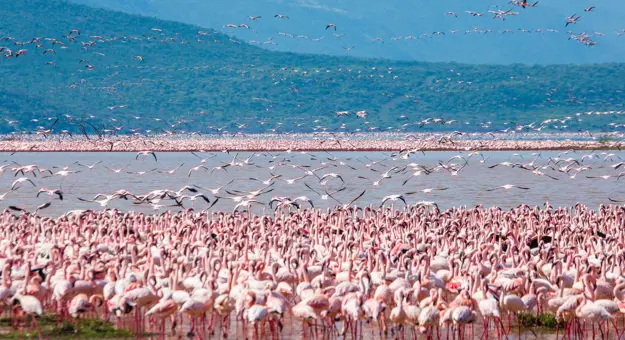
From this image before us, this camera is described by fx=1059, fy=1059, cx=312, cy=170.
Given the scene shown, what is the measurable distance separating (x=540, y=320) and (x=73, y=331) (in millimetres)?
6232

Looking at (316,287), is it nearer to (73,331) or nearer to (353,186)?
(73,331)

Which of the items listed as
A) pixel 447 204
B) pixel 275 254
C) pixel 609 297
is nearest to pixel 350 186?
pixel 447 204

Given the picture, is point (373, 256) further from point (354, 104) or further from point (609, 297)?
point (354, 104)

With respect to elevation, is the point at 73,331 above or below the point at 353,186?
below

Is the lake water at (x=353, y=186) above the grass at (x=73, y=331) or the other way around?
above

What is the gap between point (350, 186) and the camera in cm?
4456

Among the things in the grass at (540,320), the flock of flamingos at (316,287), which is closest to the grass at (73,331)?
the flock of flamingos at (316,287)

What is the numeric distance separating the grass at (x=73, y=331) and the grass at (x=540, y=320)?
5222mm

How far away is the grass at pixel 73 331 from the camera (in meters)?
13.6

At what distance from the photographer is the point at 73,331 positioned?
13867mm

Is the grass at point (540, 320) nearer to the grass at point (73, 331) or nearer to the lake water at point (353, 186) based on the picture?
the grass at point (73, 331)

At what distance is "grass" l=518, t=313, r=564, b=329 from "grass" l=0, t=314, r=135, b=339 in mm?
5222

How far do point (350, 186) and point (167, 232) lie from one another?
2462 centimetres

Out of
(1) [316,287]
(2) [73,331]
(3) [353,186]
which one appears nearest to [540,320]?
(1) [316,287]
